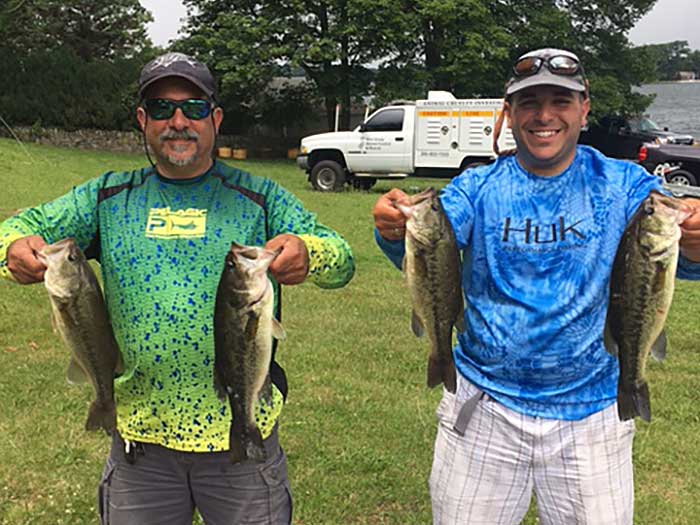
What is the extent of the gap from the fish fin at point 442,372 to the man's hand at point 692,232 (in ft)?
3.06

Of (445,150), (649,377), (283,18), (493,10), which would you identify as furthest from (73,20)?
(649,377)

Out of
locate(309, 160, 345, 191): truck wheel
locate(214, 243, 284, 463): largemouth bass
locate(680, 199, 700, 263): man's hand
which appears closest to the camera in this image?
locate(214, 243, 284, 463): largemouth bass

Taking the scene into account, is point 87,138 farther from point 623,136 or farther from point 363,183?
point 623,136

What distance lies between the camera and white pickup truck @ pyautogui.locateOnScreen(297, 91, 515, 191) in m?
19.0

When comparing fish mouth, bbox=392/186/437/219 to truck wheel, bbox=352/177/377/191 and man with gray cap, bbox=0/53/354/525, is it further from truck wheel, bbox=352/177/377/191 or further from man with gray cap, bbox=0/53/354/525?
truck wheel, bbox=352/177/377/191

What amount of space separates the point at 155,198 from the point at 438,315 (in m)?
1.12

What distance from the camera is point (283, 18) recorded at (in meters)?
30.7

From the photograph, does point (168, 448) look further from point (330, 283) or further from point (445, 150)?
point (445, 150)

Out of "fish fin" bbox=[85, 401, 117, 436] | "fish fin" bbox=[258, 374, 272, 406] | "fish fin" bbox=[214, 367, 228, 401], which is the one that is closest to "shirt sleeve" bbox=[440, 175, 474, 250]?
"fish fin" bbox=[258, 374, 272, 406]

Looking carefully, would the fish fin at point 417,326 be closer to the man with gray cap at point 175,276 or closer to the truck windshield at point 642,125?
the man with gray cap at point 175,276

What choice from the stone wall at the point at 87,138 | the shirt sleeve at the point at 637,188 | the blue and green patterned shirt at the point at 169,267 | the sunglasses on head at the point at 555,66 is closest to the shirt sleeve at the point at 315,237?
the blue and green patterned shirt at the point at 169,267

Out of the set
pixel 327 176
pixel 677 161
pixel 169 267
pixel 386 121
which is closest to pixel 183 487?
pixel 169 267

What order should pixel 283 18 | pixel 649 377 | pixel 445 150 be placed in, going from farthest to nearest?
pixel 283 18 < pixel 445 150 < pixel 649 377

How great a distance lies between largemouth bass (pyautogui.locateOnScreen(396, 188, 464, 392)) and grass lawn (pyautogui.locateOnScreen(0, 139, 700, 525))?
5.85 feet
